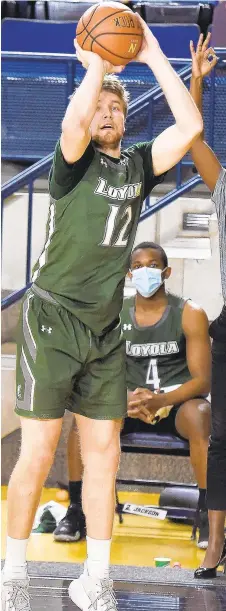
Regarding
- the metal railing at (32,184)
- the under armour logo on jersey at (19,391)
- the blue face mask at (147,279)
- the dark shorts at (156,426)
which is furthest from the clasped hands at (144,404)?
the under armour logo on jersey at (19,391)

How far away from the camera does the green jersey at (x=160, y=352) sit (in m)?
5.25

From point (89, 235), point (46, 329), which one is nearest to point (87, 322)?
point (46, 329)

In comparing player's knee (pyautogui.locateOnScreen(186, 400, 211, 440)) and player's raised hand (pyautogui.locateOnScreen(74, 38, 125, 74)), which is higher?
player's raised hand (pyautogui.locateOnScreen(74, 38, 125, 74))

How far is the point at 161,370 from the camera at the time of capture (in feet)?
17.4

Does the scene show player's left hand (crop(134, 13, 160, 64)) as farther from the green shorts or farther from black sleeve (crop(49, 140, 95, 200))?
the green shorts

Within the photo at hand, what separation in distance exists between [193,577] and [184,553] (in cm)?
82

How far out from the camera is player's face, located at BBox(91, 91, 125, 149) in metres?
3.36

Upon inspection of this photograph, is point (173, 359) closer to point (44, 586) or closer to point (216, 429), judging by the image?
point (216, 429)

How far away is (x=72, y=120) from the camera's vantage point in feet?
10.3

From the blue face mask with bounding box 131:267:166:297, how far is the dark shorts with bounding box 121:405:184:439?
617mm

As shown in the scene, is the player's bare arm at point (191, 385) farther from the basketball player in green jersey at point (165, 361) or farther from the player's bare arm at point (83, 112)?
the player's bare arm at point (83, 112)

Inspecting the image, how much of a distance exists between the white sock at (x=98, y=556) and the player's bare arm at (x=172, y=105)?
131 centimetres

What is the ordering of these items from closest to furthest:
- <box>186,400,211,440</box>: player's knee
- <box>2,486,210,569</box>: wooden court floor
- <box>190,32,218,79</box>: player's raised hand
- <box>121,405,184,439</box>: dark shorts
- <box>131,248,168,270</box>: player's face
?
<box>190,32,218,79</box>: player's raised hand < <box>2,486,210,569</box>: wooden court floor < <box>186,400,211,440</box>: player's knee < <box>131,248,168,270</box>: player's face < <box>121,405,184,439</box>: dark shorts

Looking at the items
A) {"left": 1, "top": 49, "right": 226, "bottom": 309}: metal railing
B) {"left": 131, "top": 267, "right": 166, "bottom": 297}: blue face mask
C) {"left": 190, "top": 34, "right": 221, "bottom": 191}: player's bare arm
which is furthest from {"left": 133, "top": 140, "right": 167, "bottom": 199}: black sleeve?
{"left": 1, "top": 49, "right": 226, "bottom": 309}: metal railing
